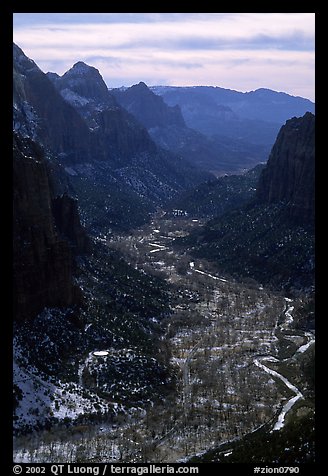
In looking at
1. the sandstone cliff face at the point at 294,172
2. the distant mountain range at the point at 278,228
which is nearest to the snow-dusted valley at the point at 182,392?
the distant mountain range at the point at 278,228

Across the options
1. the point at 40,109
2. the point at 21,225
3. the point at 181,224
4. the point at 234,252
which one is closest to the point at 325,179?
the point at 21,225

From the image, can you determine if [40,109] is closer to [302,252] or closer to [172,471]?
[302,252]

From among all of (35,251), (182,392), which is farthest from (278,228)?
(35,251)

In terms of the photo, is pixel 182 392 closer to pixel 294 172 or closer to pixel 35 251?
pixel 35 251

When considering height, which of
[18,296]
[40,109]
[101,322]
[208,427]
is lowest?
[208,427]

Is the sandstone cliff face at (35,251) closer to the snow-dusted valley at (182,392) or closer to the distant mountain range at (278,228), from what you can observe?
the snow-dusted valley at (182,392)

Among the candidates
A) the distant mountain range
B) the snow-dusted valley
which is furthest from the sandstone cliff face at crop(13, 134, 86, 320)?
the distant mountain range

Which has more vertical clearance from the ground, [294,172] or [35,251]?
[294,172]
